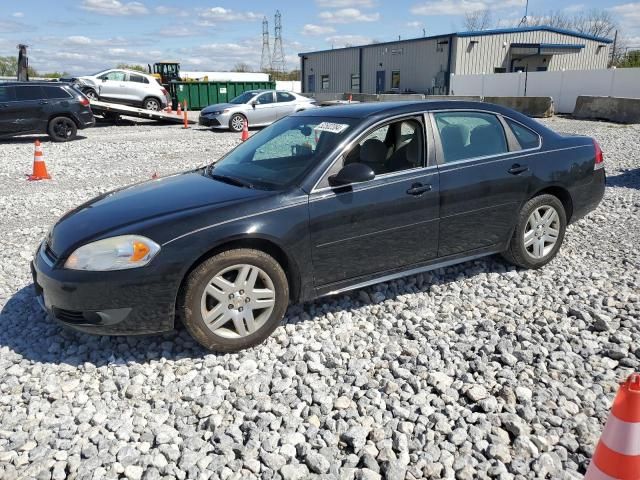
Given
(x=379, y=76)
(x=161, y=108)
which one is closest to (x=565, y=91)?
(x=379, y=76)

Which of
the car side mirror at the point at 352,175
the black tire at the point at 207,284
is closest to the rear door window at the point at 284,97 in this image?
the car side mirror at the point at 352,175

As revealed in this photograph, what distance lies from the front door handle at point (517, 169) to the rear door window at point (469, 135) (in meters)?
0.15

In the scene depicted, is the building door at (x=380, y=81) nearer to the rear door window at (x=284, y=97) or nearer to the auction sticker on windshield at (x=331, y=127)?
the rear door window at (x=284, y=97)

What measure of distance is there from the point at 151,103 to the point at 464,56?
18855 millimetres

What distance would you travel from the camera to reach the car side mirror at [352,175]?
3.62 metres

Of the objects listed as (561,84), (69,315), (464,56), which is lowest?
(69,315)

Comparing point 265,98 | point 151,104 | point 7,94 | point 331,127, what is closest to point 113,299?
point 331,127

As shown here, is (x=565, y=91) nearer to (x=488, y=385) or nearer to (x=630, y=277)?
(x=630, y=277)

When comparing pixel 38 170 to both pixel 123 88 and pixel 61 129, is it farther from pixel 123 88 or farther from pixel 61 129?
pixel 123 88

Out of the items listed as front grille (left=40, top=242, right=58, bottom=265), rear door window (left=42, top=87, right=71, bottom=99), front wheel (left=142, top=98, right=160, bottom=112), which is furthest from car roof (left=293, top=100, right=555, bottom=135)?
front wheel (left=142, top=98, right=160, bottom=112)

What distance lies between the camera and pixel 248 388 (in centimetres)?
318

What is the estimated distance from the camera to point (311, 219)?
3.61 metres

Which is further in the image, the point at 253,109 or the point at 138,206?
the point at 253,109

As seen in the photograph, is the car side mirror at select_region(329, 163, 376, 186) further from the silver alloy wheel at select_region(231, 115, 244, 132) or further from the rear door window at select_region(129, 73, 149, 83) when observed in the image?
the rear door window at select_region(129, 73, 149, 83)
